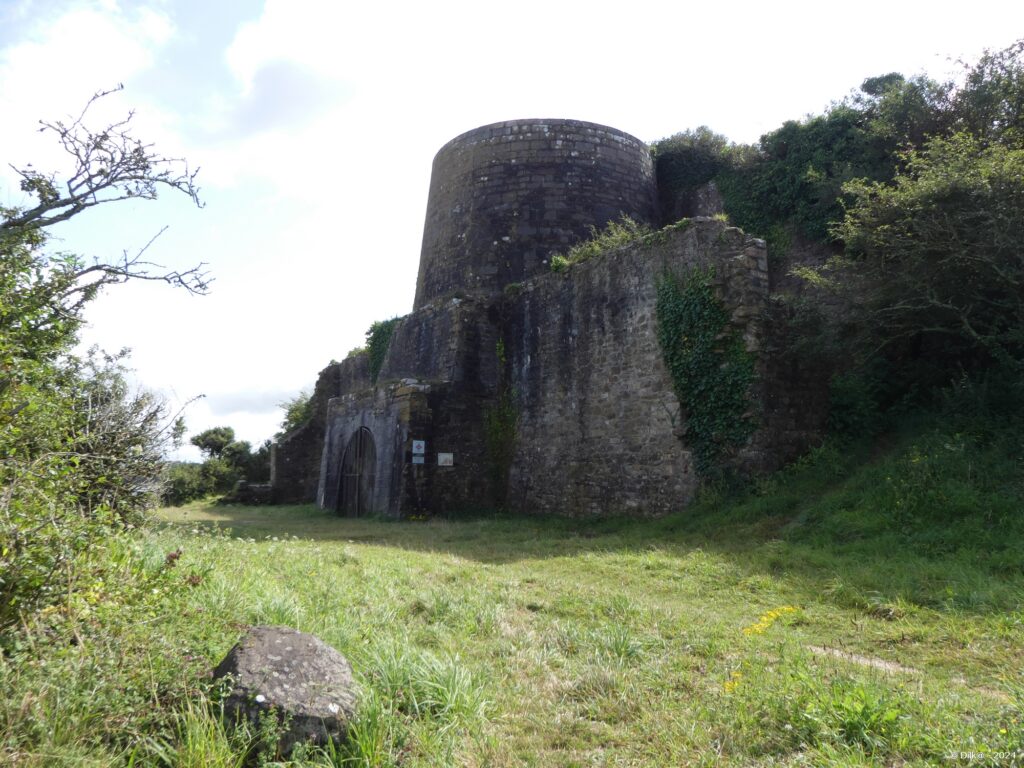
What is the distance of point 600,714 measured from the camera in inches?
128

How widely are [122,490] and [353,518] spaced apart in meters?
8.32

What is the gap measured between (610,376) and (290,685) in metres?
8.92

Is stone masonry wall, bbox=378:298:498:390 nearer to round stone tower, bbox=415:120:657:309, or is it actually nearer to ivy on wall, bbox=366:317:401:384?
round stone tower, bbox=415:120:657:309

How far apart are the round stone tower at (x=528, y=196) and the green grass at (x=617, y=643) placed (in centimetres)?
950

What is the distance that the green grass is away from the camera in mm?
2764

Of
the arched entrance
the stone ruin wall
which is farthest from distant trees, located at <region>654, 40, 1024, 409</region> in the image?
the arched entrance

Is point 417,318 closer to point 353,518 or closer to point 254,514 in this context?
point 353,518

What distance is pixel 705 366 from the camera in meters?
9.87

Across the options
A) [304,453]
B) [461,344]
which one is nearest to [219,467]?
[304,453]

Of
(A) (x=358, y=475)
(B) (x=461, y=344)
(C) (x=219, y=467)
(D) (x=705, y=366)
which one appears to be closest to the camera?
(D) (x=705, y=366)

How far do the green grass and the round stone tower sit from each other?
9.50m

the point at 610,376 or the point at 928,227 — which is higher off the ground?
the point at 928,227

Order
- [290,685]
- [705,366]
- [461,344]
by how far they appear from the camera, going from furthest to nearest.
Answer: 1. [461,344]
2. [705,366]
3. [290,685]

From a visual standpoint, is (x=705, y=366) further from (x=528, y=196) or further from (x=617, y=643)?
(x=528, y=196)
